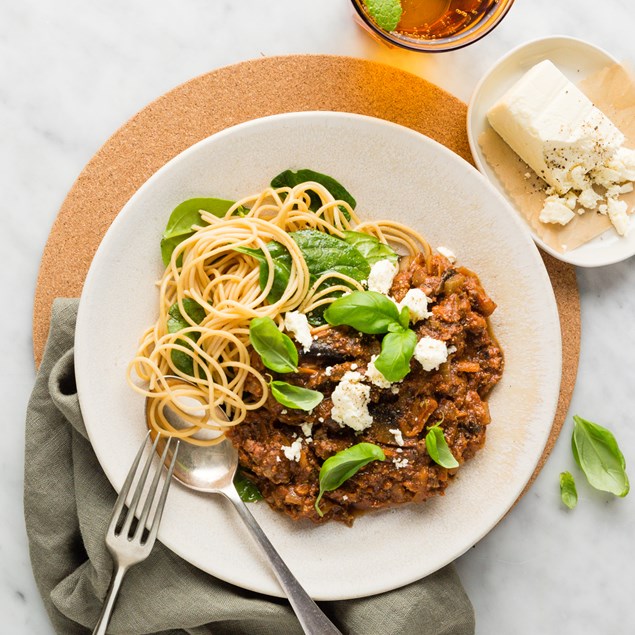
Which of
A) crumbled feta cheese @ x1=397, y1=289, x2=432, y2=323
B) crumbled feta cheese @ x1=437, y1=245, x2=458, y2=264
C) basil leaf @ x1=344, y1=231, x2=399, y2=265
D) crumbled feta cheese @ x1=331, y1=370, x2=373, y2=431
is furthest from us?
crumbled feta cheese @ x1=437, y1=245, x2=458, y2=264

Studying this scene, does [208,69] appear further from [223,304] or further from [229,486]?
[229,486]

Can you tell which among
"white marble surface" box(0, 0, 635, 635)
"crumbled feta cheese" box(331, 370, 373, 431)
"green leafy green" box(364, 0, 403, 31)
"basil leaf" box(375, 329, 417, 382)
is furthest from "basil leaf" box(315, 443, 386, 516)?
"green leafy green" box(364, 0, 403, 31)

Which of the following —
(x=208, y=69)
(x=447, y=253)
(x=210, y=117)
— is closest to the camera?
(x=447, y=253)

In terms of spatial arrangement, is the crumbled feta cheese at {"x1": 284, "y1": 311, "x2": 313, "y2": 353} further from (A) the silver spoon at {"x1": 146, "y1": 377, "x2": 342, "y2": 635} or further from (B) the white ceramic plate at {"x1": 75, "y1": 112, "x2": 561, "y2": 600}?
(B) the white ceramic plate at {"x1": 75, "y1": 112, "x2": 561, "y2": 600}

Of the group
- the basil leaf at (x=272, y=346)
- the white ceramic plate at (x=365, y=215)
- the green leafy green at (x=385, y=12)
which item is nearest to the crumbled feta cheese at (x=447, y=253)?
the white ceramic plate at (x=365, y=215)

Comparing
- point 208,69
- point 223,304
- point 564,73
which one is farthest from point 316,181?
point 564,73

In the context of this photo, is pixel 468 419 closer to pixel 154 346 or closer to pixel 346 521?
pixel 346 521

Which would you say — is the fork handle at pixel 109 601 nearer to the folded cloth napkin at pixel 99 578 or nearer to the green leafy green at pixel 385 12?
the folded cloth napkin at pixel 99 578

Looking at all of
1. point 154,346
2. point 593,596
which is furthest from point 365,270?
point 593,596
